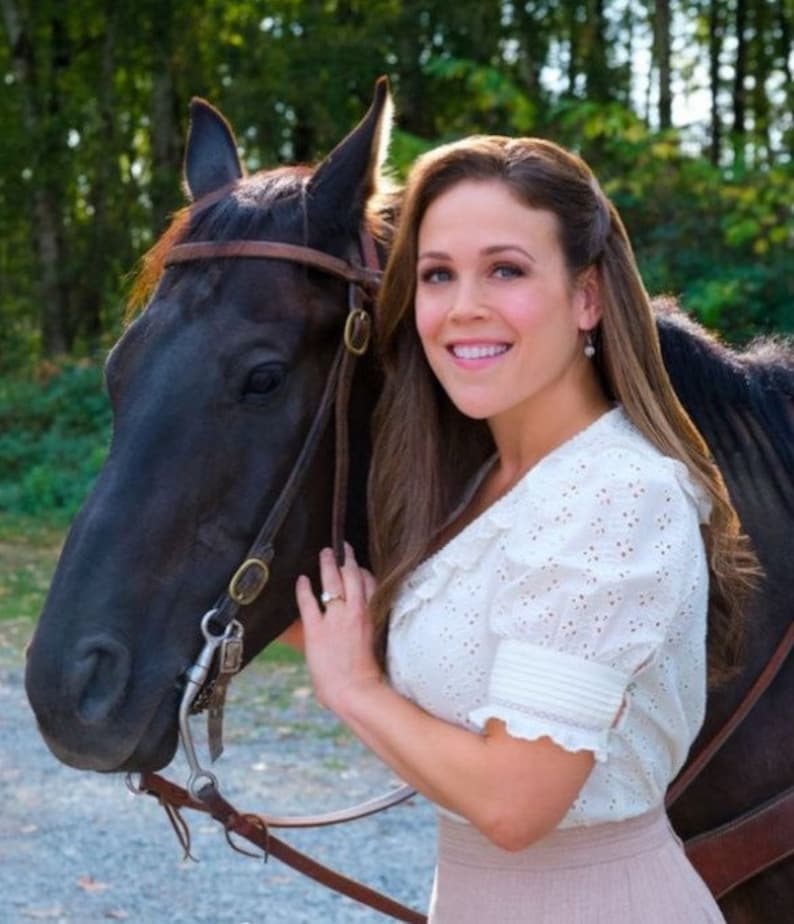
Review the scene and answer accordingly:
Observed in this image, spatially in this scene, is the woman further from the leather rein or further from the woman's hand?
the leather rein

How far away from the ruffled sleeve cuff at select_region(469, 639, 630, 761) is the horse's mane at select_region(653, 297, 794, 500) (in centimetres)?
80

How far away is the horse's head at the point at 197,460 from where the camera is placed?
218 centimetres

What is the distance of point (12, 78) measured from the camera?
24656 mm

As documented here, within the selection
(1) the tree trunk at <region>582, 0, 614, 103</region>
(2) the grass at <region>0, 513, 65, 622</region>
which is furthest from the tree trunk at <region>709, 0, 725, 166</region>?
(2) the grass at <region>0, 513, 65, 622</region>

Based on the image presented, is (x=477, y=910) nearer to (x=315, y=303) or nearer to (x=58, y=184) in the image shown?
(x=315, y=303)

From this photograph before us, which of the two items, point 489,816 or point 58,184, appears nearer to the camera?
point 489,816

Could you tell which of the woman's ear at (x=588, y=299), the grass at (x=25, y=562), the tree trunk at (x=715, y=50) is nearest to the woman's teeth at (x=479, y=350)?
the woman's ear at (x=588, y=299)

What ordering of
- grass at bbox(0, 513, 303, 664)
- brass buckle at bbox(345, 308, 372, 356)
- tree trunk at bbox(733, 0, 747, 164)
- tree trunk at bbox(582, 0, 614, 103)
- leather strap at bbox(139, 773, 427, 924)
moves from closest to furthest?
brass buckle at bbox(345, 308, 372, 356), leather strap at bbox(139, 773, 427, 924), grass at bbox(0, 513, 303, 664), tree trunk at bbox(582, 0, 614, 103), tree trunk at bbox(733, 0, 747, 164)

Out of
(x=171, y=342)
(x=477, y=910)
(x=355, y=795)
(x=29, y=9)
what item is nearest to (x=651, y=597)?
(x=477, y=910)

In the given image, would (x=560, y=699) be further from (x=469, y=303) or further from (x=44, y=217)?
(x=44, y=217)

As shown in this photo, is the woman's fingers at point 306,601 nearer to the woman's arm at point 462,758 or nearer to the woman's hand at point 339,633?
the woman's hand at point 339,633

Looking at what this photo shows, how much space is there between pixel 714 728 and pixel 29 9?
23.3 m

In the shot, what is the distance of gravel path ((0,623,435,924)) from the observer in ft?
18.2

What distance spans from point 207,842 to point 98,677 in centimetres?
436
